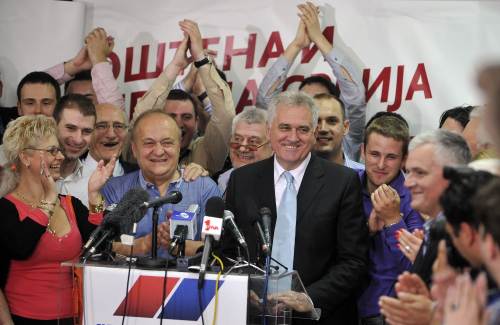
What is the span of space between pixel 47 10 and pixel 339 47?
91.1 inches

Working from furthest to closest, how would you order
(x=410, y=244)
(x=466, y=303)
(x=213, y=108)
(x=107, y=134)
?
1. (x=213, y=108)
2. (x=107, y=134)
3. (x=410, y=244)
4. (x=466, y=303)

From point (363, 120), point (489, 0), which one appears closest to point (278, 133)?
point (363, 120)

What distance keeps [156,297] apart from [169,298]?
0.06 meters

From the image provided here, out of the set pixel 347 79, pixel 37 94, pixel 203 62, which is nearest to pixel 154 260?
pixel 203 62

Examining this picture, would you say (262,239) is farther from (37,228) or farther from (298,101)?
(37,228)

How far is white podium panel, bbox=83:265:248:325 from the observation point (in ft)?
11.2

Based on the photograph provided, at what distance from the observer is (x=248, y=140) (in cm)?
532

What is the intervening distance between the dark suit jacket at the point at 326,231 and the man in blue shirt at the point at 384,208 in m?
0.10

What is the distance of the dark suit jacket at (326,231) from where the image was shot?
13.3ft

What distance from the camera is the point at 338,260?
13.6ft

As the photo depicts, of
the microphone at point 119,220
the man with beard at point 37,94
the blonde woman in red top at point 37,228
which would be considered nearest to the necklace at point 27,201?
the blonde woman in red top at point 37,228

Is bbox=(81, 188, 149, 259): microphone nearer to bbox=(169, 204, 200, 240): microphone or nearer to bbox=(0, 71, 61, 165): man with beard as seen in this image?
bbox=(169, 204, 200, 240): microphone

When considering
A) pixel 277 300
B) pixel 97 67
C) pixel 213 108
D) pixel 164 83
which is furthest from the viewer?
pixel 97 67

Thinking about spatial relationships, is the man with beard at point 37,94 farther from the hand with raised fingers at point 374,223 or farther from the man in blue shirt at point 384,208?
the hand with raised fingers at point 374,223
